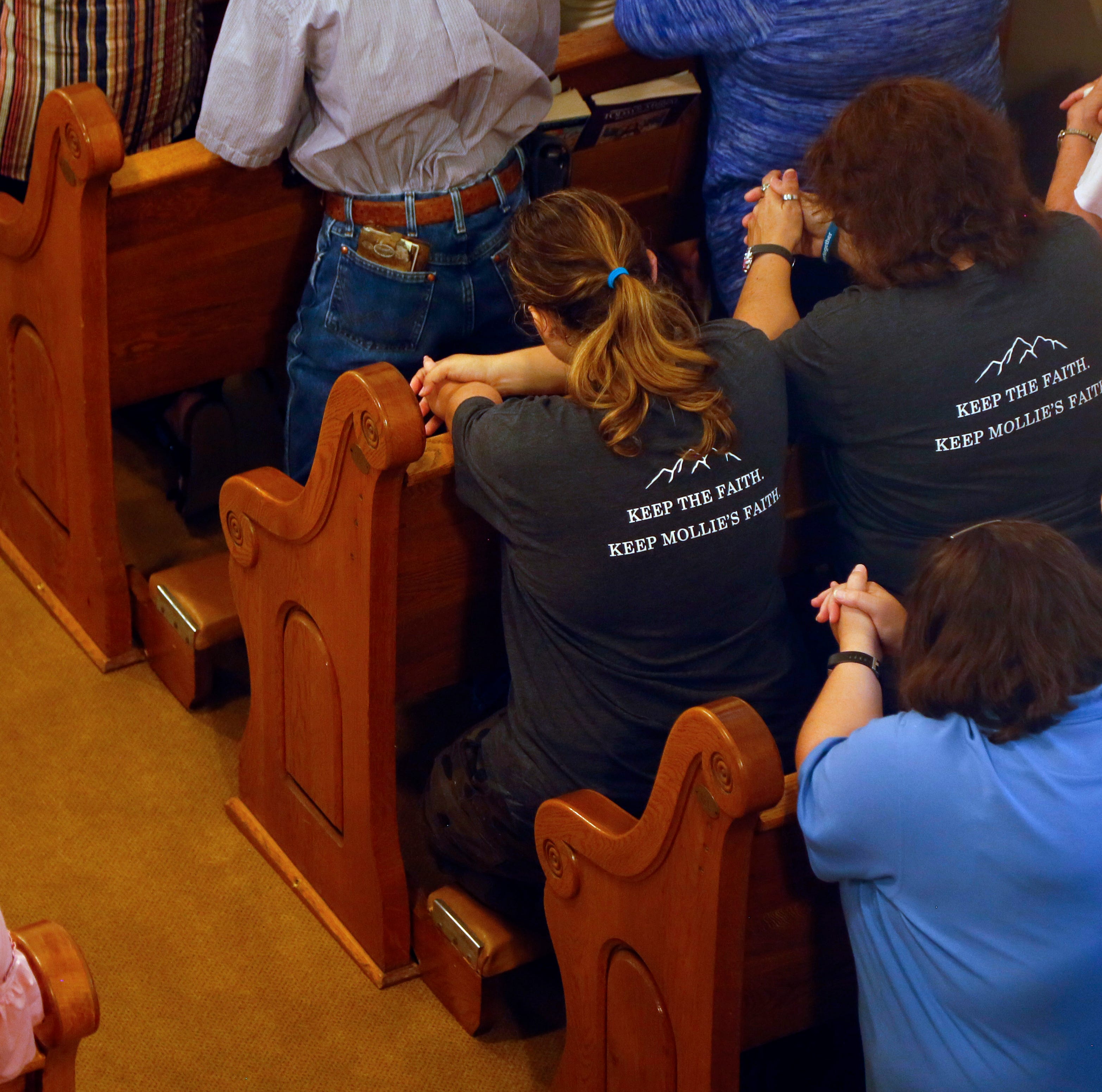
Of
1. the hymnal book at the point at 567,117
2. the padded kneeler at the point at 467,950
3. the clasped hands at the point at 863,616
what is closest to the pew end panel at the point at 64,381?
the hymnal book at the point at 567,117

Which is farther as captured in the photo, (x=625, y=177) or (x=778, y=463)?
(x=625, y=177)

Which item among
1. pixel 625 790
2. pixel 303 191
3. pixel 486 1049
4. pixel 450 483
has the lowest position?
pixel 486 1049

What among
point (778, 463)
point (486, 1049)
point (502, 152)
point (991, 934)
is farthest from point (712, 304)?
point (991, 934)

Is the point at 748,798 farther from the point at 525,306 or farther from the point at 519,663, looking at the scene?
the point at 525,306

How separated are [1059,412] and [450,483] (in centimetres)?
78

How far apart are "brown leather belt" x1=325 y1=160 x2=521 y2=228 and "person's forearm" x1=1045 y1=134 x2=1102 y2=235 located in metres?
0.85

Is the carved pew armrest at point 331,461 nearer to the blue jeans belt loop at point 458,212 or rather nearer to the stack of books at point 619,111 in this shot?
the blue jeans belt loop at point 458,212

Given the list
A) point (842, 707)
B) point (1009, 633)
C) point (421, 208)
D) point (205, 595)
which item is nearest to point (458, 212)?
point (421, 208)

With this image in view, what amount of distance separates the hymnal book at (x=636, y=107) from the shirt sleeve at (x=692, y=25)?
85 millimetres

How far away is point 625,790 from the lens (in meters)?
1.86

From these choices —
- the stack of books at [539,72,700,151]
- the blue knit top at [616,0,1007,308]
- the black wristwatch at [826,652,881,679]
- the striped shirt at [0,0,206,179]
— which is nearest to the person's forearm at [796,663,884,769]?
the black wristwatch at [826,652,881,679]

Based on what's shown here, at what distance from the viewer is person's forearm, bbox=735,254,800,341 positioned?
2.00m

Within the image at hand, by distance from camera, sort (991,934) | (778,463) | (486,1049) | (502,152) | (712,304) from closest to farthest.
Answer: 1. (991,934)
2. (778,463)
3. (486,1049)
4. (502,152)
5. (712,304)

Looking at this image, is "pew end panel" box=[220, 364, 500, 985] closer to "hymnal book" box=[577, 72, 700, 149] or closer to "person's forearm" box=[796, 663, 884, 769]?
"person's forearm" box=[796, 663, 884, 769]
